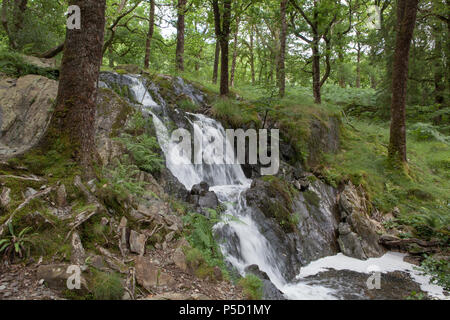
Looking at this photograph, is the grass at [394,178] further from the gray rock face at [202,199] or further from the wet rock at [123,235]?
the wet rock at [123,235]

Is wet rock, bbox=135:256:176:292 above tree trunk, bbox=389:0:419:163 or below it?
below

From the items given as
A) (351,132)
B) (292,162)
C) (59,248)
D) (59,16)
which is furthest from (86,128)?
(351,132)

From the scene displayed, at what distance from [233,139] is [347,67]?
22.4 meters

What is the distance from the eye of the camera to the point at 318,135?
35.6ft

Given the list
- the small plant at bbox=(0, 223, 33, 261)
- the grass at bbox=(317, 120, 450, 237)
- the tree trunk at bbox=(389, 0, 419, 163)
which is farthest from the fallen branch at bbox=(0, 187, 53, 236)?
the tree trunk at bbox=(389, 0, 419, 163)

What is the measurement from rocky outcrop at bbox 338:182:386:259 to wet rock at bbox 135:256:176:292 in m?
6.02

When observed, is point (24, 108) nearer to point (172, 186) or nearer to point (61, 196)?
point (61, 196)

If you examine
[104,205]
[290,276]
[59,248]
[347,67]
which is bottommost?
→ [290,276]

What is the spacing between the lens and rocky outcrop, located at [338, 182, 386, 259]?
7535 millimetres

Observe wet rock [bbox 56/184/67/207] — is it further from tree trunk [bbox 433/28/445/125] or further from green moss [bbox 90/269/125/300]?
tree trunk [bbox 433/28/445/125]

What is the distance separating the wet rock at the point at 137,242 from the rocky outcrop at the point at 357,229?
614cm

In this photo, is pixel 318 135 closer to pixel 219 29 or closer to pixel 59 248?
pixel 219 29

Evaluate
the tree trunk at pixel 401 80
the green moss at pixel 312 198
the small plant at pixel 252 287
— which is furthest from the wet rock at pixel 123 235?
the tree trunk at pixel 401 80

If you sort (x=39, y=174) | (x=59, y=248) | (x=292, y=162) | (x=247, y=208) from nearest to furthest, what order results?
(x=59, y=248) → (x=39, y=174) → (x=247, y=208) → (x=292, y=162)
